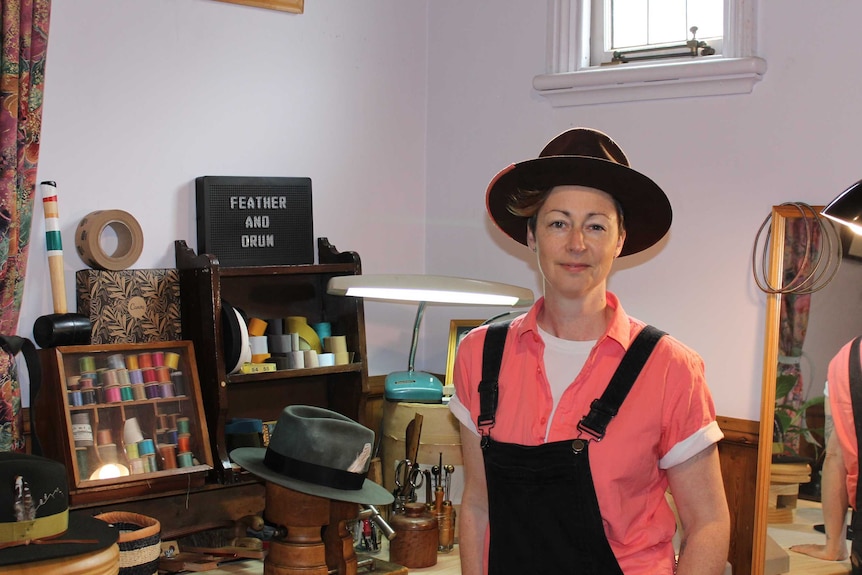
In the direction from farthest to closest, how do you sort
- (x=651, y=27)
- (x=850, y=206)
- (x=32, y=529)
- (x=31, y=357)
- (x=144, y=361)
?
(x=651, y=27) → (x=144, y=361) → (x=31, y=357) → (x=32, y=529) → (x=850, y=206)

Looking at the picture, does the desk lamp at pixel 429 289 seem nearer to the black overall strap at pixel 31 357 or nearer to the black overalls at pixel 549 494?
the black overall strap at pixel 31 357

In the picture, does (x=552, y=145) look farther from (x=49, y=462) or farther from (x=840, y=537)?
(x=840, y=537)

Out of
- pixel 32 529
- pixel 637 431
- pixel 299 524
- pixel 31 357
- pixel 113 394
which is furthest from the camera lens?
pixel 113 394

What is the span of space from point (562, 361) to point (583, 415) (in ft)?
0.36

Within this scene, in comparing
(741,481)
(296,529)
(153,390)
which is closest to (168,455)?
(153,390)

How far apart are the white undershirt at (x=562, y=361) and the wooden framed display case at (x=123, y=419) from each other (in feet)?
4.26

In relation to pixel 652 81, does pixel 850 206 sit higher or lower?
lower

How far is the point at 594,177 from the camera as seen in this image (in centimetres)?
170

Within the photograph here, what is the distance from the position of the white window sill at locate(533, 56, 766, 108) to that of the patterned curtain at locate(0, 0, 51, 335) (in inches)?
58.5

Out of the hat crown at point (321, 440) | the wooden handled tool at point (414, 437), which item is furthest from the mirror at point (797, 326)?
the hat crown at point (321, 440)

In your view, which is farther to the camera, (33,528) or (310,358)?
(310,358)

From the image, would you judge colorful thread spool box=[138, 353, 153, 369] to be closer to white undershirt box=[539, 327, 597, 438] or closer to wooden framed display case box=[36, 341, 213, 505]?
wooden framed display case box=[36, 341, 213, 505]

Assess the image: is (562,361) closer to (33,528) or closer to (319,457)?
(319,457)

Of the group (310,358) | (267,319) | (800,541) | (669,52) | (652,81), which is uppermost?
(669,52)
